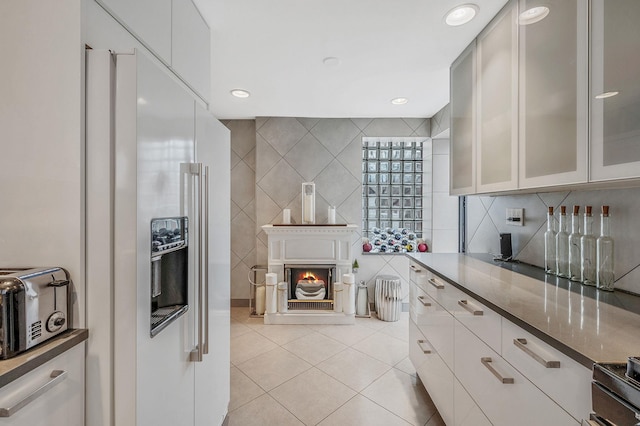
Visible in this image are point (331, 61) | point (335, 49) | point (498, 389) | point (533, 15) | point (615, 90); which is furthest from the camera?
point (331, 61)

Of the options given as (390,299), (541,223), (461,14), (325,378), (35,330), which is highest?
(461,14)

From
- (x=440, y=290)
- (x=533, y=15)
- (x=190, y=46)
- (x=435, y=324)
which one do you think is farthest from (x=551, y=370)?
(x=190, y=46)

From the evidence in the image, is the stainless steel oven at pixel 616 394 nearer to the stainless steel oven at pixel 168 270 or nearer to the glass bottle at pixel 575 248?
the glass bottle at pixel 575 248

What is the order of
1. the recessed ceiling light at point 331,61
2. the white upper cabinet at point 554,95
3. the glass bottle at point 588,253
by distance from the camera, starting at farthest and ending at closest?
the recessed ceiling light at point 331,61 → the glass bottle at point 588,253 → the white upper cabinet at point 554,95

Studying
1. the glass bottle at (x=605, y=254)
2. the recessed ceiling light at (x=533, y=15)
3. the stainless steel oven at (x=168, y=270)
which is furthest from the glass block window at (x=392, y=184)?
the stainless steel oven at (x=168, y=270)

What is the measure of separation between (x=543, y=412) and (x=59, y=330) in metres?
1.39

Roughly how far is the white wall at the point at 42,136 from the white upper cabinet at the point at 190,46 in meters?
0.59

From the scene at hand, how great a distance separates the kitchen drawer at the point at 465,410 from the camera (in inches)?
48.7

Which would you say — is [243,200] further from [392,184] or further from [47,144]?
[47,144]

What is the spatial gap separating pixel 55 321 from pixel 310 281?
2.85m

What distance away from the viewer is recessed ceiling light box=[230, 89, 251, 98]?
9.25 feet

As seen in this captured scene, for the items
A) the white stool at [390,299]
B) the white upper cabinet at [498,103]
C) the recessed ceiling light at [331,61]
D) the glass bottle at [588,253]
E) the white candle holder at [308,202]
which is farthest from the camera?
the white candle holder at [308,202]

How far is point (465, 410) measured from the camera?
53.9 inches

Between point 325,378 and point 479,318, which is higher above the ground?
point 479,318
